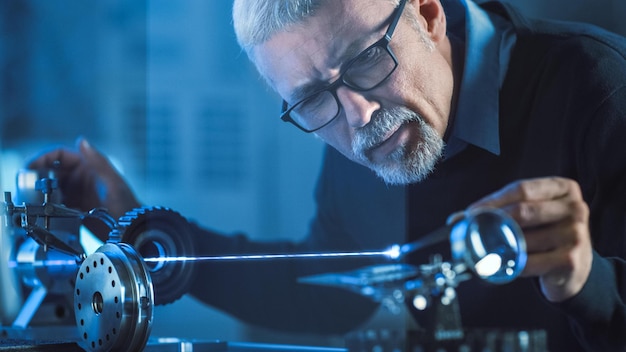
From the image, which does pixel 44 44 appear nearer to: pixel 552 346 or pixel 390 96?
pixel 390 96

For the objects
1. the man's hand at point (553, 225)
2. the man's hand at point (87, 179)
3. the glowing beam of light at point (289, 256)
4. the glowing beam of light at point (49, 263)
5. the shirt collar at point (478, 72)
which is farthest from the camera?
the man's hand at point (87, 179)

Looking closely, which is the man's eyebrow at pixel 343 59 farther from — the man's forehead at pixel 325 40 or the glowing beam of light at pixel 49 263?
the glowing beam of light at pixel 49 263

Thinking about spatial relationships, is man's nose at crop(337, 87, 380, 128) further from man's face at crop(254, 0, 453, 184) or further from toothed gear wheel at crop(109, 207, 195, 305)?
toothed gear wheel at crop(109, 207, 195, 305)

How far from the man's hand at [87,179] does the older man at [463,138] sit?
268 millimetres

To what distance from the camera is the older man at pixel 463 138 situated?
0.83 metres

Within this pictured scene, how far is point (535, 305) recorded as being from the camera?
2.96ft

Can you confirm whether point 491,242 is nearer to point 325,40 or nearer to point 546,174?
point 546,174

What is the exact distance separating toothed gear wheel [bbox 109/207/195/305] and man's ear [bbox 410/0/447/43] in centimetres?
50

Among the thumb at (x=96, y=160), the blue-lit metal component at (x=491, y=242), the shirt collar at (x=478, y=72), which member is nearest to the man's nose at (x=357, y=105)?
the shirt collar at (x=478, y=72)

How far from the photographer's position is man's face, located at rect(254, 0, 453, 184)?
3.40ft

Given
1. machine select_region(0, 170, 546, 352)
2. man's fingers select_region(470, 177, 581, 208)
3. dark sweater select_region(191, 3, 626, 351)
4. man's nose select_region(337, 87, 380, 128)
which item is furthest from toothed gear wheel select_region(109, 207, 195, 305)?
man's fingers select_region(470, 177, 581, 208)

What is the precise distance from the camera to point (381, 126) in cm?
105

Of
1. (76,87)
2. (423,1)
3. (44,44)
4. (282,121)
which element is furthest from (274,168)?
(44,44)

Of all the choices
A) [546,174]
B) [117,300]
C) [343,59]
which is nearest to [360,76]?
[343,59]
